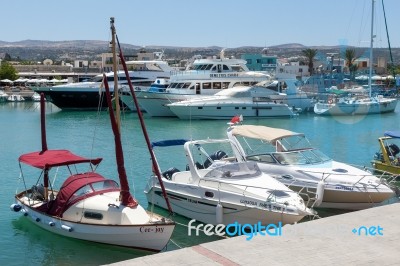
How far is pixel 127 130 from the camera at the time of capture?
4509 centimetres

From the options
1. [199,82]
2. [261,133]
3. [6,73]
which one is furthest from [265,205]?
[6,73]

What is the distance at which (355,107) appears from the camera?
189 feet

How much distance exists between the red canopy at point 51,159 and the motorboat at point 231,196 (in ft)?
8.29

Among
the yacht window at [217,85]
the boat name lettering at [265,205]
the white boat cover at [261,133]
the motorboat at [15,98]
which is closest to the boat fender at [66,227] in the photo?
the boat name lettering at [265,205]

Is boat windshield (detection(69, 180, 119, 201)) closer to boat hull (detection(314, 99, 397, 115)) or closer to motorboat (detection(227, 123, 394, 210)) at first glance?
motorboat (detection(227, 123, 394, 210))

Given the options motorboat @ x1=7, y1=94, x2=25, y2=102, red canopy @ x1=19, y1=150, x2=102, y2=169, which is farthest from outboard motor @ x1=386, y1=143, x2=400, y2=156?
motorboat @ x1=7, y1=94, x2=25, y2=102

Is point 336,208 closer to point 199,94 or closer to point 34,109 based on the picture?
point 199,94

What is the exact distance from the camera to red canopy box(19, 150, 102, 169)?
16.4m

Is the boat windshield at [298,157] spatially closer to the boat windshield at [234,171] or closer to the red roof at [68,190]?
the boat windshield at [234,171]

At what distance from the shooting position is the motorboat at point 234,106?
170 ft

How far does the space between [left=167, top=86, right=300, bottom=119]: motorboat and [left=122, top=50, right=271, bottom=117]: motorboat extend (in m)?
2.06

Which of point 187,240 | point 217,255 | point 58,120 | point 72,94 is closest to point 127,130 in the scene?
point 58,120

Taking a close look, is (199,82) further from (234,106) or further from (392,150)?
(392,150)

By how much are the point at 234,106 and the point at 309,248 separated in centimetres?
4134
